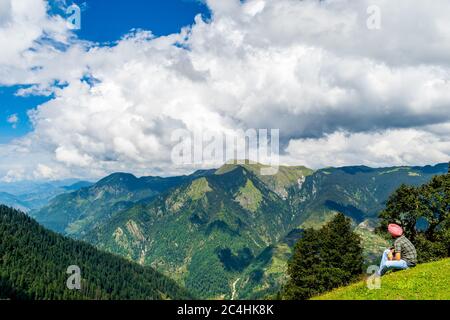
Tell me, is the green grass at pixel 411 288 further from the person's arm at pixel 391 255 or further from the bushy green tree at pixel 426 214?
the bushy green tree at pixel 426 214

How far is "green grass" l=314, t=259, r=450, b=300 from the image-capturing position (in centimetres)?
2619

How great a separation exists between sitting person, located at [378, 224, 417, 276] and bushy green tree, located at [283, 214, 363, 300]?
45682 millimetres

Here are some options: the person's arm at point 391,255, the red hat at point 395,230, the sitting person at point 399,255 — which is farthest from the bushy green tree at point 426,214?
the red hat at point 395,230

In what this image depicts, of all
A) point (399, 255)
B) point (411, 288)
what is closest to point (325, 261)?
point (399, 255)

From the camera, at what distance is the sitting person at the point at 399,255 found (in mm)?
32803

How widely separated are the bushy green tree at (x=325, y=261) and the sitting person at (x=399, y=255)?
45.7 meters

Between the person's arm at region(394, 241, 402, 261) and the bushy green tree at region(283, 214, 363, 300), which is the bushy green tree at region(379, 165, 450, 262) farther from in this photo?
the person's arm at region(394, 241, 402, 261)

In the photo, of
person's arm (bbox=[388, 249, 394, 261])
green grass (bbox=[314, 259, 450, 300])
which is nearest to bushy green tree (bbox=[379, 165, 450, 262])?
green grass (bbox=[314, 259, 450, 300])
